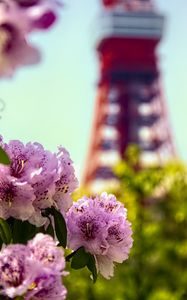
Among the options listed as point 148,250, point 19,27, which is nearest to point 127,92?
point 148,250

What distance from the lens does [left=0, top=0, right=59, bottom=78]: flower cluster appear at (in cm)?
128

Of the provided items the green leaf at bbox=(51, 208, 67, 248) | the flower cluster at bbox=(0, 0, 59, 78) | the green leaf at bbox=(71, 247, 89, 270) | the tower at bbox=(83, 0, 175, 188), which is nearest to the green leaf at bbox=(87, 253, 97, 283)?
the green leaf at bbox=(71, 247, 89, 270)

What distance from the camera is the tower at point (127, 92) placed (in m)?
40.2

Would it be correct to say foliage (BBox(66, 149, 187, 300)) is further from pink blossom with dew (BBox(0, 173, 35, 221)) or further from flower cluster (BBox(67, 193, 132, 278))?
pink blossom with dew (BBox(0, 173, 35, 221))

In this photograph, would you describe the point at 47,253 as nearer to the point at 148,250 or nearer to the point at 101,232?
the point at 101,232

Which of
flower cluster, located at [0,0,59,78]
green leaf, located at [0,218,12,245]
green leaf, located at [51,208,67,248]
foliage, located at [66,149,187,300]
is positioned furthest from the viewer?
foliage, located at [66,149,187,300]

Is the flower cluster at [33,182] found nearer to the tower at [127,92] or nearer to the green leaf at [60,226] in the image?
the green leaf at [60,226]

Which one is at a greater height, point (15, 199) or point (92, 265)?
point (15, 199)

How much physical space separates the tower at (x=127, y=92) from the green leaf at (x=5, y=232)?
3702 centimetres

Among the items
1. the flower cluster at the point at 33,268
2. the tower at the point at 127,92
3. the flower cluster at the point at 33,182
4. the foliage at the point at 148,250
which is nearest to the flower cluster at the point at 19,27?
the flower cluster at the point at 33,268

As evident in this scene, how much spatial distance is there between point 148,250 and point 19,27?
9.23 meters

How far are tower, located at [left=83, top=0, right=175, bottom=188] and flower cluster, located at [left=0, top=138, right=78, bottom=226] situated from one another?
3692cm

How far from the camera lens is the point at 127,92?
45.0 metres

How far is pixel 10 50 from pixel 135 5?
48041mm
